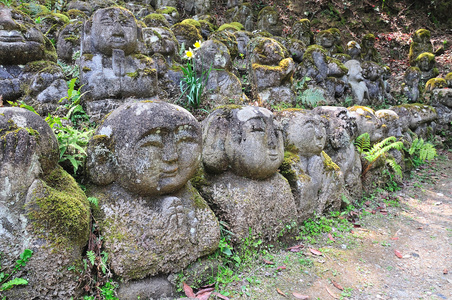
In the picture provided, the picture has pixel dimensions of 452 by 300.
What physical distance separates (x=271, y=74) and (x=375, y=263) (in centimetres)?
432

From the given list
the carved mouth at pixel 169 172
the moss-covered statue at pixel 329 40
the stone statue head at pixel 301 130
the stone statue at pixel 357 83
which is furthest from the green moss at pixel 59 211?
the moss-covered statue at pixel 329 40

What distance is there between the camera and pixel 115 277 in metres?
2.37

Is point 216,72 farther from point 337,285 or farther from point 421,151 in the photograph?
point 421,151

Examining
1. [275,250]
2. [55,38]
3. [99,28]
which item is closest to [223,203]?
[275,250]

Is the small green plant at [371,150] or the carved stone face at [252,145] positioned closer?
the carved stone face at [252,145]

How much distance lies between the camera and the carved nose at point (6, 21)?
431 cm

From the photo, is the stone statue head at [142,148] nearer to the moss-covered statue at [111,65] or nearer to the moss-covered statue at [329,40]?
the moss-covered statue at [111,65]

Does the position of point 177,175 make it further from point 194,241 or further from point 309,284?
point 309,284

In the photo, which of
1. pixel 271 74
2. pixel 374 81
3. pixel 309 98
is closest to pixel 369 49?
pixel 374 81

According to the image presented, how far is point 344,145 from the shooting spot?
192 inches

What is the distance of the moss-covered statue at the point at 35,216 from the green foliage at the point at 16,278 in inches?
0.9

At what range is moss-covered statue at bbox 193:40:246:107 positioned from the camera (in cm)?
576

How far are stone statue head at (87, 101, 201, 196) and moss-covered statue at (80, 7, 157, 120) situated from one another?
6.91 feet

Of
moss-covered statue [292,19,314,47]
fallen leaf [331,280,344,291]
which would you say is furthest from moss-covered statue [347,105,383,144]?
moss-covered statue [292,19,314,47]
